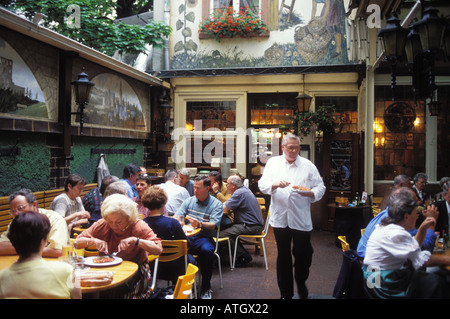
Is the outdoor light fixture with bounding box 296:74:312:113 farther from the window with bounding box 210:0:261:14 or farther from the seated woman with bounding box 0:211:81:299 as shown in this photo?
the seated woman with bounding box 0:211:81:299

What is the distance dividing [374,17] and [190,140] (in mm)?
5464

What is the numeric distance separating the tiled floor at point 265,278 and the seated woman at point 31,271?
2.86 metres

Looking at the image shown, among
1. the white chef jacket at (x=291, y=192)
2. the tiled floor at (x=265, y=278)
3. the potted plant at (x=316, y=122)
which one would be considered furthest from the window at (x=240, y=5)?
the white chef jacket at (x=291, y=192)

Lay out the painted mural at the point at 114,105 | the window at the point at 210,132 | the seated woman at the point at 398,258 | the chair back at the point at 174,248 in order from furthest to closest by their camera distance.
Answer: the window at the point at 210,132 < the painted mural at the point at 114,105 < the chair back at the point at 174,248 < the seated woman at the point at 398,258

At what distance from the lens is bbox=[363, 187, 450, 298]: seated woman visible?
297 cm

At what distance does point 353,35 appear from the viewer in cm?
911

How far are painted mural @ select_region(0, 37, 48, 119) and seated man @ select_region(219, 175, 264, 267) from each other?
3.27m

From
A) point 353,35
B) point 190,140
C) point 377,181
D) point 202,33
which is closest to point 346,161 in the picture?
point 377,181

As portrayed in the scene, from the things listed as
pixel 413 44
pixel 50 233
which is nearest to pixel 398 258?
pixel 413 44

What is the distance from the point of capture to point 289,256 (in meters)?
4.46

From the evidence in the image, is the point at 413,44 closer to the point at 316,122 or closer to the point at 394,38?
the point at 394,38

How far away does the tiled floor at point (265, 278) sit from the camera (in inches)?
203

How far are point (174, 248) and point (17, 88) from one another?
11.8 feet

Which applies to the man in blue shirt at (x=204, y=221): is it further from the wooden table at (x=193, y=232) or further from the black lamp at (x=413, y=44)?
the black lamp at (x=413, y=44)
